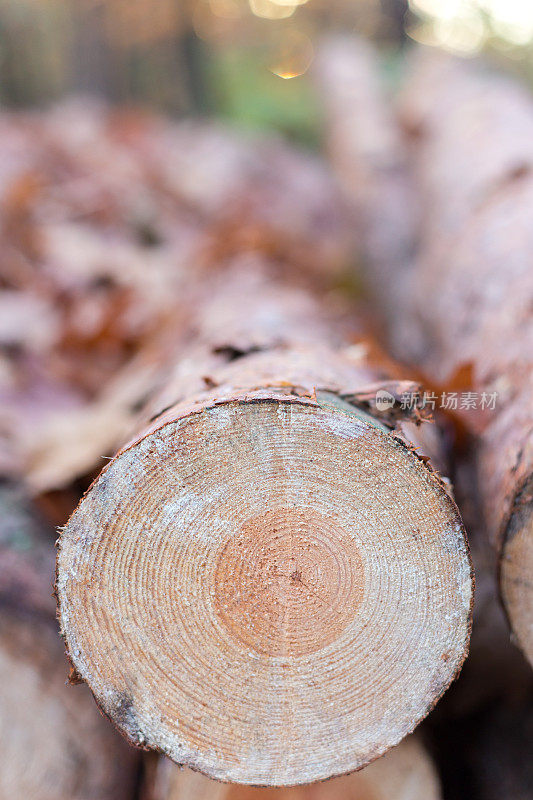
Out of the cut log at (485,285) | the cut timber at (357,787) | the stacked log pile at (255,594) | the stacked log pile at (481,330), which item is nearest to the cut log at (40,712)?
the stacked log pile at (255,594)

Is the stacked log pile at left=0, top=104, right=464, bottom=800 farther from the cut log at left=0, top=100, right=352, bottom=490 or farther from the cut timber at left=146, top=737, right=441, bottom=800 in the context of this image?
the cut log at left=0, top=100, right=352, bottom=490

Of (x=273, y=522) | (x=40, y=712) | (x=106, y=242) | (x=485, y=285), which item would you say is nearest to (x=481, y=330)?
(x=485, y=285)

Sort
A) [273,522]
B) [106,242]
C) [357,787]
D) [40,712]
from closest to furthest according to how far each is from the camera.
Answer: [273,522] → [357,787] → [40,712] → [106,242]

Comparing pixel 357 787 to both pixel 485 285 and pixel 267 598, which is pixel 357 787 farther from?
pixel 485 285

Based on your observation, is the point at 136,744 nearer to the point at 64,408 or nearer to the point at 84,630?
the point at 84,630

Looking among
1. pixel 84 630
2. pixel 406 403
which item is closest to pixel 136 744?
pixel 84 630
